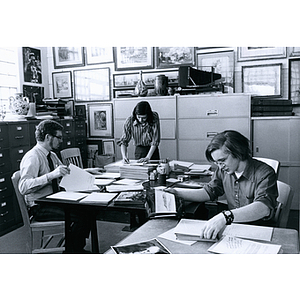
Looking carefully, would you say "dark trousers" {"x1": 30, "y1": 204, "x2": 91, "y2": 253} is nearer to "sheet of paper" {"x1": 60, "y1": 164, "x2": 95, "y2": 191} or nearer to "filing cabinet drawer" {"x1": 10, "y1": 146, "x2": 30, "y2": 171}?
"sheet of paper" {"x1": 60, "y1": 164, "x2": 95, "y2": 191}

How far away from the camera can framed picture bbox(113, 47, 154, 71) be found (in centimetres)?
419

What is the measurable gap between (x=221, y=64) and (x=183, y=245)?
300 centimetres

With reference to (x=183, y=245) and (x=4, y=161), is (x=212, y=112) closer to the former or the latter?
(x=4, y=161)

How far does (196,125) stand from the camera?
3912 millimetres

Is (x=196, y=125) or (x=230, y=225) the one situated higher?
(x=196, y=125)

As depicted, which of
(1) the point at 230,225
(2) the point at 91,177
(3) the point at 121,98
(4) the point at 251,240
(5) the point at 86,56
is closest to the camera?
(4) the point at 251,240

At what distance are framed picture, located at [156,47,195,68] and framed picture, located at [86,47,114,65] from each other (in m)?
0.67

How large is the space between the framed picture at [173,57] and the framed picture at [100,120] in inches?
35.4

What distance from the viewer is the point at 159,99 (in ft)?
13.2

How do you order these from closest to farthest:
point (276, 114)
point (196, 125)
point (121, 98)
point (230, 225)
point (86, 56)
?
point (230, 225) → point (276, 114) → point (196, 125) → point (121, 98) → point (86, 56)
